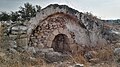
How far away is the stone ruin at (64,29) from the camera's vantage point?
42.3 ft

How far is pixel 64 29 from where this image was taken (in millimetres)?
13227

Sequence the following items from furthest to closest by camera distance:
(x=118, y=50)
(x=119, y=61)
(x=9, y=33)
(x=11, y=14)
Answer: (x=11, y=14), (x=9, y=33), (x=118, y=50), (x=119, y=61)

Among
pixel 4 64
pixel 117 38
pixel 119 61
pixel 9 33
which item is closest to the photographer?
pixel 4 64

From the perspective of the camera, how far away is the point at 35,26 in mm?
12867

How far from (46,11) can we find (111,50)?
11.5 feet

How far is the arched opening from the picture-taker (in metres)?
13.4

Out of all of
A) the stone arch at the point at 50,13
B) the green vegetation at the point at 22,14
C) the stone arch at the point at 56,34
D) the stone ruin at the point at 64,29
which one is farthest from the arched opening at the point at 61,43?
the green vegetation at the point at 22,14

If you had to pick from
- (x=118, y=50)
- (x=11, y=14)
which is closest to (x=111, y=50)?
(x=118, y=50)

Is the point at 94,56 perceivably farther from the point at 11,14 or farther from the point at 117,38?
the point at 11,14

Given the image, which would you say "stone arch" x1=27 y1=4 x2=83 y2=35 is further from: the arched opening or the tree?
the tree

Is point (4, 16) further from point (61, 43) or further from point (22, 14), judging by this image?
point (61, 43)

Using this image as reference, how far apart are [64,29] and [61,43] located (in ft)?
2.46

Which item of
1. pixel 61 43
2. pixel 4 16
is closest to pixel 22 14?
pixel 4 16

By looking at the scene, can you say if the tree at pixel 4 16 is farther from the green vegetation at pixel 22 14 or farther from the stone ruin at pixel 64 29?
the stone ruin at pixel 64 29
